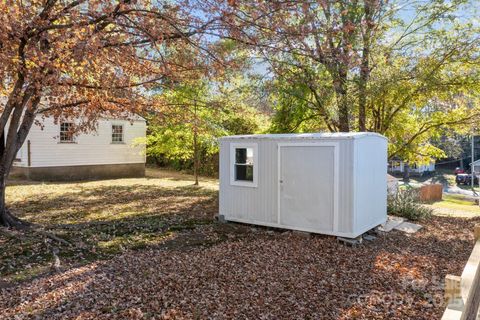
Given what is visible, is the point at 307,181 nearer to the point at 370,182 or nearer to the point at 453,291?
the point at 370,182

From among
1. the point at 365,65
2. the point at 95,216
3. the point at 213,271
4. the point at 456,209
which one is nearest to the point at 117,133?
the point at 95,216

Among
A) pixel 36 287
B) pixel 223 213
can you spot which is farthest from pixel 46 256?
pixel 223 213

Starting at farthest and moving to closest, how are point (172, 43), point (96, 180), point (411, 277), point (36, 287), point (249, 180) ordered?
point (96, 180) → point (249, 180) → point (172, 43) → point (411, 277) → point (36, 287)

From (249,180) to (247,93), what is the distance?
3.96 meters

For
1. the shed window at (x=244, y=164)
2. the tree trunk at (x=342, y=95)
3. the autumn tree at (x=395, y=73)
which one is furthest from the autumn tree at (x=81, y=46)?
the tree trunk at (x=342, y=95)

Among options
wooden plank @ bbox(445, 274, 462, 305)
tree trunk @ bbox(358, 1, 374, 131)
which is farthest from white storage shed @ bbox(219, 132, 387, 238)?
wooden plank @ bbox(445, 274, 462, 305)

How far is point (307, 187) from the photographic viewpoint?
7.09 m

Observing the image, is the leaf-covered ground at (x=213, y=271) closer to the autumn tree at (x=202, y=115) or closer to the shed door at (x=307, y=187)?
the shed door at (x=307, y=187)

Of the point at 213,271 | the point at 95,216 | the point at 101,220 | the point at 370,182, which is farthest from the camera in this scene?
the point at 95,216

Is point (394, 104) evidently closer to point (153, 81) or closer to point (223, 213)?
point (223, 213)

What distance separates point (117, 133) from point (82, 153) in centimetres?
201

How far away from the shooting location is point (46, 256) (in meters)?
5.63

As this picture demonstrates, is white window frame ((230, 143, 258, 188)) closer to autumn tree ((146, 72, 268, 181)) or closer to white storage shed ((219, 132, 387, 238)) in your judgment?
white storage shed ((219, 132, 387, 238))

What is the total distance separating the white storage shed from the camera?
6695 mm
